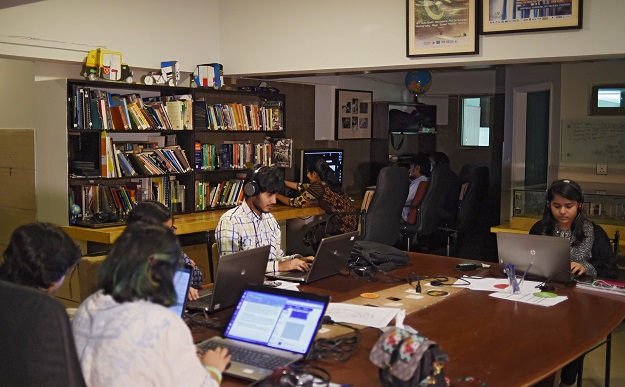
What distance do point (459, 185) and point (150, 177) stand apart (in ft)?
12.5

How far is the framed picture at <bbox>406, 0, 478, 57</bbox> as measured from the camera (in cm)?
535

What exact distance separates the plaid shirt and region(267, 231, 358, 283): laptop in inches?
5.3

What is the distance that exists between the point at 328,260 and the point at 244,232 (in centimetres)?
56

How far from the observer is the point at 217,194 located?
6891mm

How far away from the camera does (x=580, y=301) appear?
362 cm

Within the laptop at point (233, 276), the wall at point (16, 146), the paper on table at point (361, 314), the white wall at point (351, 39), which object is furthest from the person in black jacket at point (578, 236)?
the wall at point (16, 146)

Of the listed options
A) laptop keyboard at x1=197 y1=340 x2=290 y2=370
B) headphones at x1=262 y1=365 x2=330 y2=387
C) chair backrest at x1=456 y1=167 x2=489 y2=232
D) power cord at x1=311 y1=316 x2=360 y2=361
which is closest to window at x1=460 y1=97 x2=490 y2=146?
chair backrest at x1=456 y1=167 x2=489 y2=232

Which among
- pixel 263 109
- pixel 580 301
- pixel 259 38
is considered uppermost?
pixel 259 38

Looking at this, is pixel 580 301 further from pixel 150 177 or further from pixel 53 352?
pixel 150 177

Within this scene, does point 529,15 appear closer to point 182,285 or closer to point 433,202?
point 433,202

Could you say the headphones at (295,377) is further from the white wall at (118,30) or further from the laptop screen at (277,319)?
the white wall at (118,30)

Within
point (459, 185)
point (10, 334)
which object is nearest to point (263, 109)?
point (459, 185)

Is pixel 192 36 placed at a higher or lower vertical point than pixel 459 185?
higher

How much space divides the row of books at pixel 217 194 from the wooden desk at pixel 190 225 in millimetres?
110
